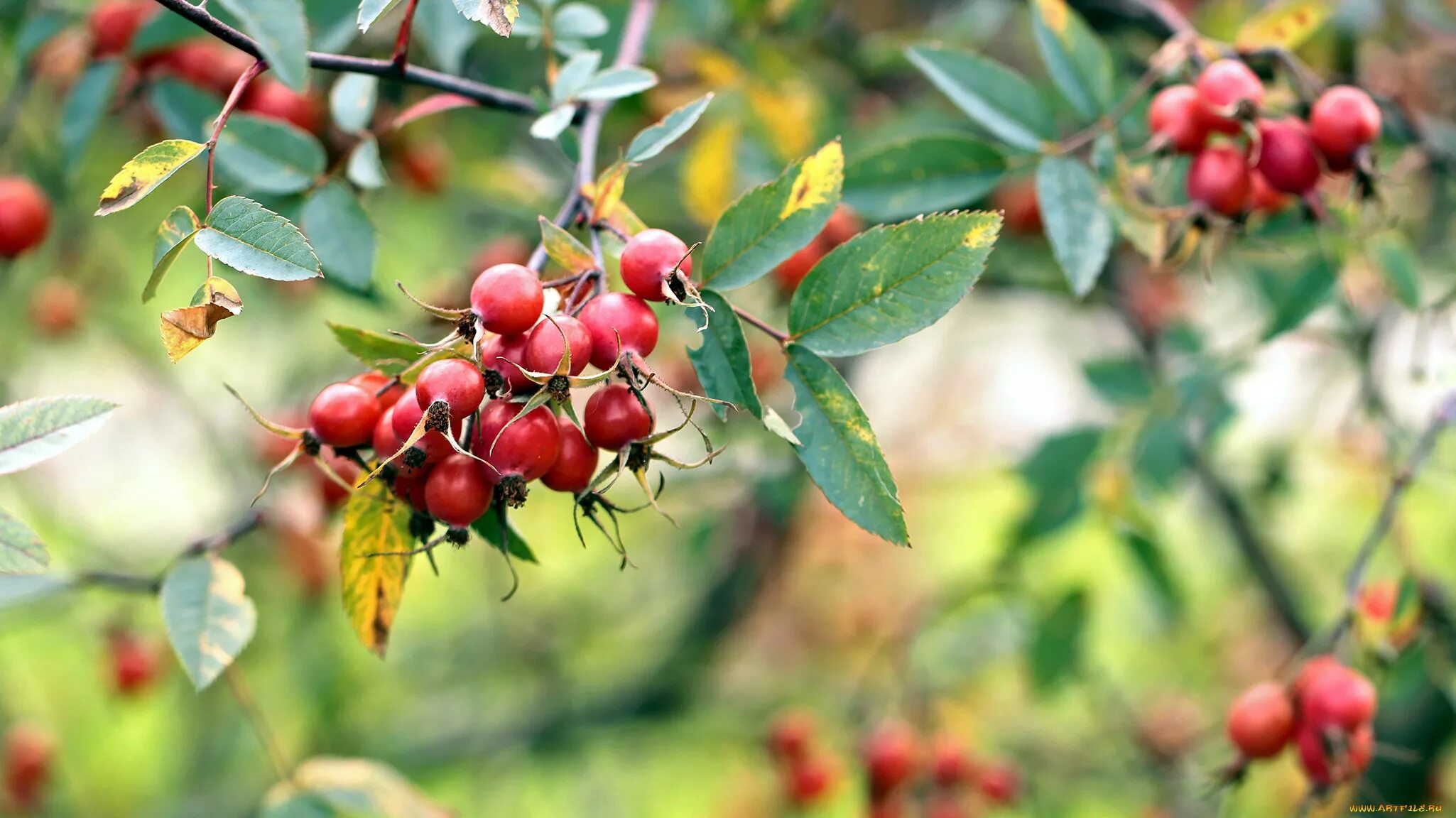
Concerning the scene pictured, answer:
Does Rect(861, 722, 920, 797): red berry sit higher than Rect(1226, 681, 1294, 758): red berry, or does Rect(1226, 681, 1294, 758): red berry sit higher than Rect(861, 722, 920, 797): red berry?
Rect(1226, 681, 1294, 758): red berry

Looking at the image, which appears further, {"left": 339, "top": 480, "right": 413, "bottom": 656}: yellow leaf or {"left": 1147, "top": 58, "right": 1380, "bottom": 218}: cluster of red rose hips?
{"left": 1147, "top": 58, "right": 1380, "bottom": 218}: cluster of red rose hips

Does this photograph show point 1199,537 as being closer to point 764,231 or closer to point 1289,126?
point 1289,126

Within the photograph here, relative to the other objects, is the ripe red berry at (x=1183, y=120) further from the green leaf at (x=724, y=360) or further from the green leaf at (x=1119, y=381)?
the green leaf at (x=1119, y=381)

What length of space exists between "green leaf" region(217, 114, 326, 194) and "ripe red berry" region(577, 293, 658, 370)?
1.82 feet

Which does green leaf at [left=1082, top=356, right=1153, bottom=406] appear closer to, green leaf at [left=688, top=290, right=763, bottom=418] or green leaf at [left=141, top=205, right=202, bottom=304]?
green leaf at [left=688, top=290, right=763, bottom=418]

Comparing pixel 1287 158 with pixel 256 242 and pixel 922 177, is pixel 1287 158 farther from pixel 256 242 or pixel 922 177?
pixel 256 242

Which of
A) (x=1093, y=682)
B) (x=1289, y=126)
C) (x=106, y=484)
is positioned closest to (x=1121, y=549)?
(x=1093, y=682)

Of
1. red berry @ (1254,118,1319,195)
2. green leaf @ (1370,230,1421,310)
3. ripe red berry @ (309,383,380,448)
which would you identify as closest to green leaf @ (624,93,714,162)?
ripe red berry @ (309,383,380,448)

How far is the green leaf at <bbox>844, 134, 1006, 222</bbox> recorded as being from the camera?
131 centimetres

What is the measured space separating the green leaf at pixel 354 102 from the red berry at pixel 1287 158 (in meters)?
0.97

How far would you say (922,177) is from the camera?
1.32 m

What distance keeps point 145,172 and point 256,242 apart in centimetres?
11

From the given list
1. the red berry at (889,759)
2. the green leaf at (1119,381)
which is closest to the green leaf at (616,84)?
the green leaf at (1119,381)

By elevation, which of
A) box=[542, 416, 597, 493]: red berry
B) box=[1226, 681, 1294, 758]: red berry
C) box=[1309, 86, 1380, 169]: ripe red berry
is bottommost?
box=[1226, 681, 1294, 758]: red berry
